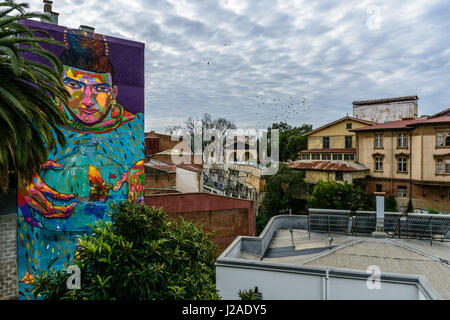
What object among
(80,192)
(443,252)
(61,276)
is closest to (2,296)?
(80,192)

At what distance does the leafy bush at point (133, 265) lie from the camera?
501cm

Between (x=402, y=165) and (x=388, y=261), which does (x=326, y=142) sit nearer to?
(x=402, y=165)

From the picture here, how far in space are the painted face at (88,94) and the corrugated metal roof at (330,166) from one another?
26980mm

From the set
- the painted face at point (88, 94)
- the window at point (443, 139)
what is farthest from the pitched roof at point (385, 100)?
the painted face at point (88, 94)

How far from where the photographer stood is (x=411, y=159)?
32.6m

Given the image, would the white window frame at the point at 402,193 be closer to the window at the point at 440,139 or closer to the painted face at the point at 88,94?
the window at the point at 440,139

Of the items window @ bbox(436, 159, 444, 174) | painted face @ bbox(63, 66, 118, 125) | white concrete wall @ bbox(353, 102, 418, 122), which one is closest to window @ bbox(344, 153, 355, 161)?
window @ bbox(436, 159, 444, 174)

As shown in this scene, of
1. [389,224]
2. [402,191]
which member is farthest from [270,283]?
[402,191]

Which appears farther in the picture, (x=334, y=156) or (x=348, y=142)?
(x=334, y=156)

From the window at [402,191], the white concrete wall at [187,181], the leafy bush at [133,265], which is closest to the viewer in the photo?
the leafy bush at [133,265]

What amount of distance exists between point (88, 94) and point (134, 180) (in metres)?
4.71

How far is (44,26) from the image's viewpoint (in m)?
13.1

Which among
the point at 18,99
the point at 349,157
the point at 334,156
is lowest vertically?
the point at 349,157

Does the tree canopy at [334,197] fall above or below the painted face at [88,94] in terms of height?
below
